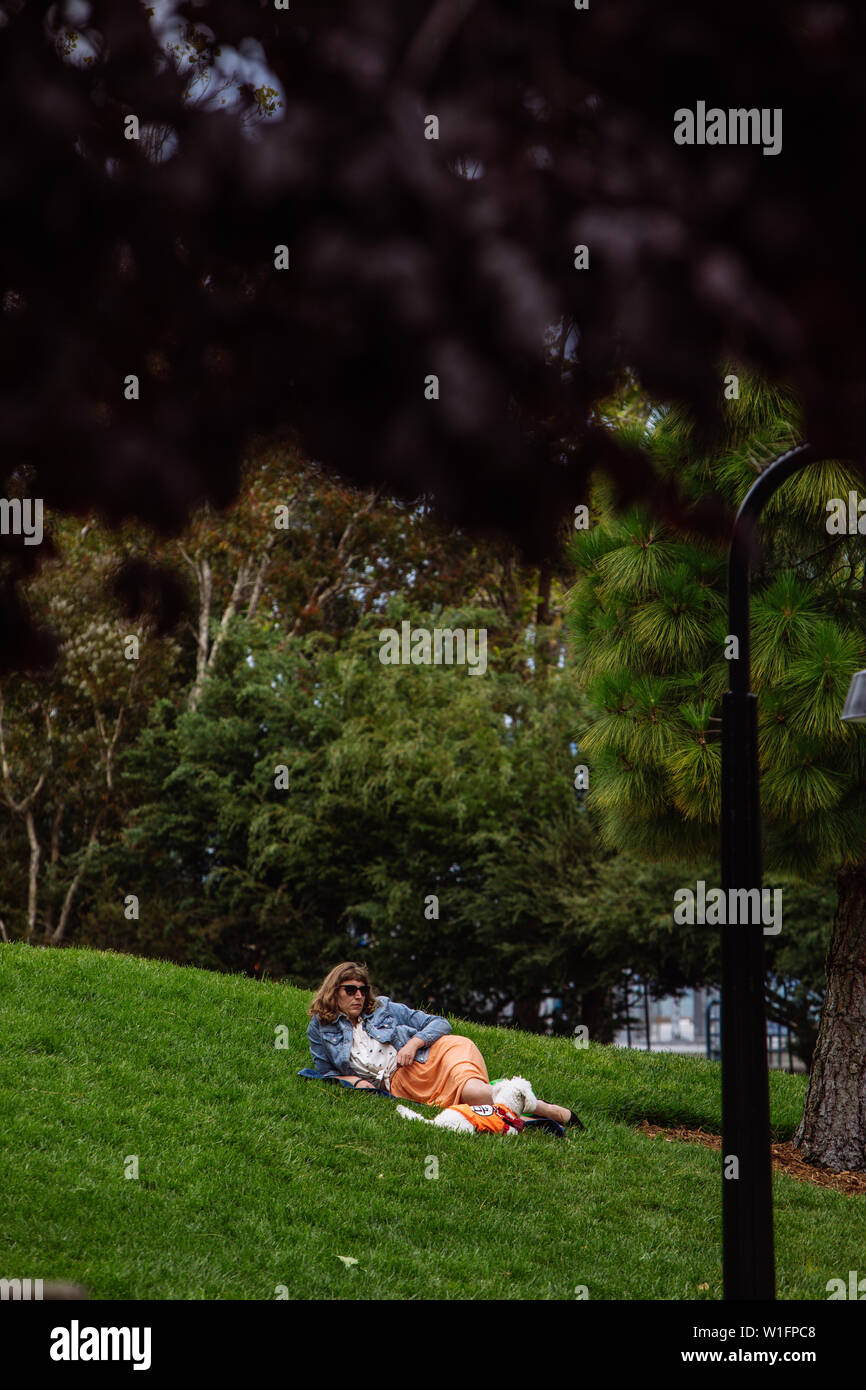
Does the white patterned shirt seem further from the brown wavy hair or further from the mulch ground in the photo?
the mulch ground

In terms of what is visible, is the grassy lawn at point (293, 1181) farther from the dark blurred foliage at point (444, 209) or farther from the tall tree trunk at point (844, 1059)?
the dark blurred foliage at point (444, 209)

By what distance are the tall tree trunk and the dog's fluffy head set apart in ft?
7.53

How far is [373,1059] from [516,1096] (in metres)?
1.06

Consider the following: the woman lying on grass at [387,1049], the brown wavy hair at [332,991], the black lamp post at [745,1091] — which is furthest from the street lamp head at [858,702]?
the brown wavy hair at [332,991]

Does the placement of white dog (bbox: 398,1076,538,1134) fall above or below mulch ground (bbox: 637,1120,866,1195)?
above

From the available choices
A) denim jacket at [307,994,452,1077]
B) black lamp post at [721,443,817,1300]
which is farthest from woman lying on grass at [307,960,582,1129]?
black lamp post at [721,443,817,1300]

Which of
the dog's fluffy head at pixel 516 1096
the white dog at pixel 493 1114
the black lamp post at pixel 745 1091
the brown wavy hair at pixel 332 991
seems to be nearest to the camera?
the black lamp post at pixel 745 1091

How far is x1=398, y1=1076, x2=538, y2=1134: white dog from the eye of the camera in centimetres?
793

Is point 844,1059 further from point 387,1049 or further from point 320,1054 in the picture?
point 320,1054

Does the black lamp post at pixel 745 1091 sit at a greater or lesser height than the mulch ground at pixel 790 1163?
greater

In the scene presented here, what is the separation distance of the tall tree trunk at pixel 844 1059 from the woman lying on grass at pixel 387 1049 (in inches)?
77.8

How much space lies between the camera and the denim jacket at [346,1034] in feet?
28.2

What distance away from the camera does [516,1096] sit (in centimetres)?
827
